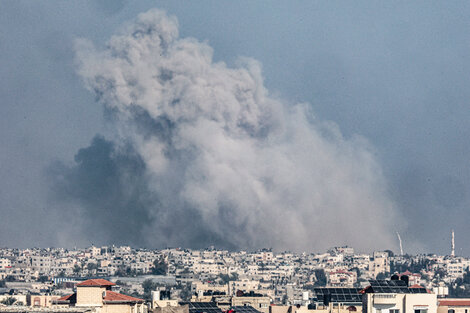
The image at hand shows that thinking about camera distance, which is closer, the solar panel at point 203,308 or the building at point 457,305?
the solar panel at point 203,308

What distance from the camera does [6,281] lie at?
631 feet

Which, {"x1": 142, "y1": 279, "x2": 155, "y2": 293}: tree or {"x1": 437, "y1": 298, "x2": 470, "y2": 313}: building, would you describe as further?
{"x1": 142, "y1": 279, "x2": 155, "y2": 293}: tree

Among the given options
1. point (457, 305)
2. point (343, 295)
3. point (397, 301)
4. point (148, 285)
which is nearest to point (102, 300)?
point (397, 301)

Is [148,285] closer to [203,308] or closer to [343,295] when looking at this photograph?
[203,308]

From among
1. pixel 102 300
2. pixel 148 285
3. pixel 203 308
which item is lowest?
pixel 102 300

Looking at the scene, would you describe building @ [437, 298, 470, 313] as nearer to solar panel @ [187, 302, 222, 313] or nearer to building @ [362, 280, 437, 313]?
solar panel @ [187, 302, 222, 313]

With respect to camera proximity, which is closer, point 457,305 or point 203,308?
point 203,308

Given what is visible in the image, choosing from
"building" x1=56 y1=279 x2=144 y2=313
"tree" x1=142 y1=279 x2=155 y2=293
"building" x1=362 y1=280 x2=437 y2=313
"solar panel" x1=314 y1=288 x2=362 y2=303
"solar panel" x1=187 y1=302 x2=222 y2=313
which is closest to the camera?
"building" x1=56 y1=279 x2=144 y2=313

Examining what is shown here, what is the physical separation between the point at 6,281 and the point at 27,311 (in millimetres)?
147098

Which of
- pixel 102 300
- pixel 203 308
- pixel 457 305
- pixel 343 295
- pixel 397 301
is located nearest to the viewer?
pixel 102 300

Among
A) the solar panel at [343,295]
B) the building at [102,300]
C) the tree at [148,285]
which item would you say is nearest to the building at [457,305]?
the solar panel at [343,295]

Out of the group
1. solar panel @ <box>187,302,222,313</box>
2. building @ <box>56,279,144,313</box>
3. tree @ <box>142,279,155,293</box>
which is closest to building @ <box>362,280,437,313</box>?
building @ <box>56,279,144,313</box>

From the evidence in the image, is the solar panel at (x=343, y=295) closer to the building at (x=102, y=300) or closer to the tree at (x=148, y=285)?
the building at (x=102, y=300)

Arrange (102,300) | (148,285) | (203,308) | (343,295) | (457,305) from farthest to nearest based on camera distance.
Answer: (148,285)
(457,305)
(203,308)
(343,295)
(102,300)
